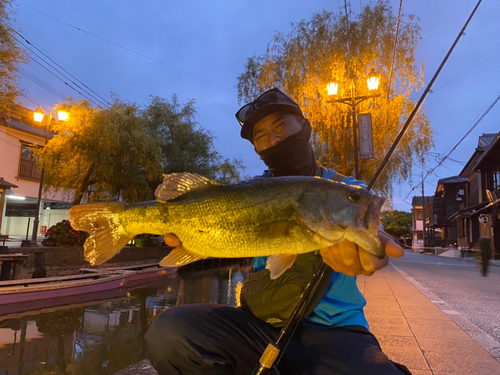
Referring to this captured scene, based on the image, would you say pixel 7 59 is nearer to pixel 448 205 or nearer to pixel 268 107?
pixel 268 107

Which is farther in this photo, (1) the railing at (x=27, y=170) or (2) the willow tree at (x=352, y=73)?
(1) the railing at (x=27, y=170)

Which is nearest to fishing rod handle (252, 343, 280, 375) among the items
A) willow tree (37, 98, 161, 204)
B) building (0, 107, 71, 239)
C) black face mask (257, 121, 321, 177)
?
black face mask (257, 121, 321, 177)

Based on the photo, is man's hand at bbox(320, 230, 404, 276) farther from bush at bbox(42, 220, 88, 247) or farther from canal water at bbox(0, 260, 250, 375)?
bush at bbox(42, 220, 88, 247)

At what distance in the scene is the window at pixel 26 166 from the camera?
22.2m

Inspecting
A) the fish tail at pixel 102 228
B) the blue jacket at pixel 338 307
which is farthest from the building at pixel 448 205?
the fish tail at pixel 102 228

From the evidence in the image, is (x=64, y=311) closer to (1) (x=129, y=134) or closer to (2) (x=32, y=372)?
(2) (x=32, y=372)

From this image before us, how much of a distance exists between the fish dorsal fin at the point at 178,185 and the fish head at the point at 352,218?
0.64 meters

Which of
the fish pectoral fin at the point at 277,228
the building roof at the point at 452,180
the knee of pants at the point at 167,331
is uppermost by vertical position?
the building roof at the point at 452,180

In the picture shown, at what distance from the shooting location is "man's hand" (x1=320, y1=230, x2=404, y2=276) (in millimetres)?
1706

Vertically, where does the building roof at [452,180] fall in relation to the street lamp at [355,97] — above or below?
above

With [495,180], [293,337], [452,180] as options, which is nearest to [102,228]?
[293,337]

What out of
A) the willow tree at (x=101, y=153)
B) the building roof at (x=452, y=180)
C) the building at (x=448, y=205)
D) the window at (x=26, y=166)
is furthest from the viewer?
the building at (x=448, y=205)

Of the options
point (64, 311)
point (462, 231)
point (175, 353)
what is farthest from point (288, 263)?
point (462, 231)

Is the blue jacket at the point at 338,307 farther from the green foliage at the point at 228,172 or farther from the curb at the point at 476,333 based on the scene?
the green foliage at the point at 228,172
